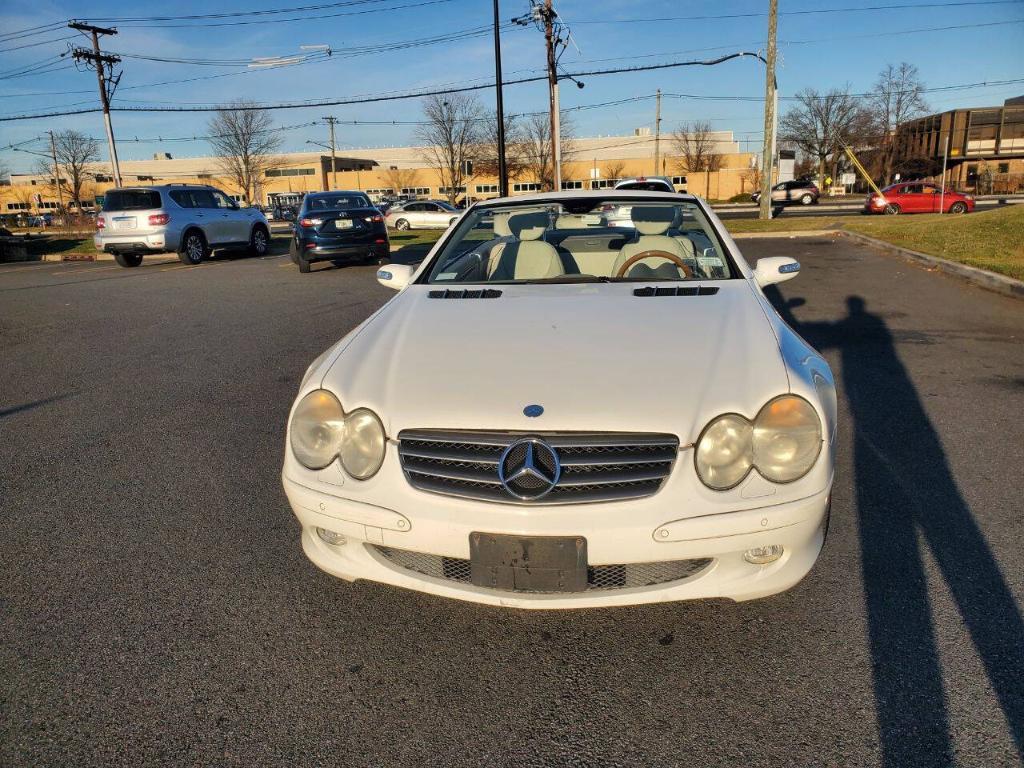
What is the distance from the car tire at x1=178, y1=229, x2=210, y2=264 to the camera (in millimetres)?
16531

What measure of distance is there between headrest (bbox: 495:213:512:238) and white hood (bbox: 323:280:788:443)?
4.07ft

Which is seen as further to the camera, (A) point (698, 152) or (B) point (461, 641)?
(A) point (698, 152)

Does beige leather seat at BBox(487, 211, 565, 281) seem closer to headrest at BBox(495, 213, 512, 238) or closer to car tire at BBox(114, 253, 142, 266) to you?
headrest at BBox(495, 213, 512, 238)

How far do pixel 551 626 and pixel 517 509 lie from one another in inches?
25.3

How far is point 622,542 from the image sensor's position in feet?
6.82

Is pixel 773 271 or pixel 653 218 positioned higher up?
pixel 653 218

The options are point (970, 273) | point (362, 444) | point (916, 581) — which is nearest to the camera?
point (362, 444)

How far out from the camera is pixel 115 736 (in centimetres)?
201

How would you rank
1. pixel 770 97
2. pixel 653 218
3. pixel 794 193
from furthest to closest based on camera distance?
pixel 794 193, pixel 770 97, pixel 653 218

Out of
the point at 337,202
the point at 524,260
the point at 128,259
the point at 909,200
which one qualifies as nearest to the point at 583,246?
the point at 524,260

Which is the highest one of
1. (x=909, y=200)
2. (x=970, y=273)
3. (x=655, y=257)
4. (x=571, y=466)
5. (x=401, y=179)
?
(x=401, y=179)

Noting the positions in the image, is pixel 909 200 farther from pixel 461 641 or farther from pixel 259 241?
pixel 461 641

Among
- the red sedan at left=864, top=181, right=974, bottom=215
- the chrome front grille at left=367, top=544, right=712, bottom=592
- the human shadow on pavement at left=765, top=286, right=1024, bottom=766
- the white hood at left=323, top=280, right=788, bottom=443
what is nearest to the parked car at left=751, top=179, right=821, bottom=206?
the red sedan at left=864, top=181, right=974, bottom=215

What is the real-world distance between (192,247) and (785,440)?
56.1 feet
